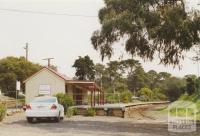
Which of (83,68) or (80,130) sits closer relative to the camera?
(80,130)

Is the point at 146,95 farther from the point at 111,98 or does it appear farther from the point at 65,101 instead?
the point at 65,101

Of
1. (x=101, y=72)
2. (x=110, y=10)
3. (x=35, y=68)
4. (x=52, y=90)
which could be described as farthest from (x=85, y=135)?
(x=101, y=72)

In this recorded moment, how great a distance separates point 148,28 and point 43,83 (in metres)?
30.9

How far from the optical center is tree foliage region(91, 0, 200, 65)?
938 inches

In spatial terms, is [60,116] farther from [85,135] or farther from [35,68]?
[35,68]

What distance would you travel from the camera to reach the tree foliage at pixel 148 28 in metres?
23.8

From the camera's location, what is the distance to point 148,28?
2464 cm

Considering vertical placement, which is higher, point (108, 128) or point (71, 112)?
point (71, 112)

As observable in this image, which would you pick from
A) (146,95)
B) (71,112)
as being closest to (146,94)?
(146,95)

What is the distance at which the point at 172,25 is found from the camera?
2348 centimetres

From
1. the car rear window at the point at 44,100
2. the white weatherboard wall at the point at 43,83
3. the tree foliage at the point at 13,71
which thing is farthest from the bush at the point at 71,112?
the tree foliage at the point at 13,71

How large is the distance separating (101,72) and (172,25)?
94.6 metres

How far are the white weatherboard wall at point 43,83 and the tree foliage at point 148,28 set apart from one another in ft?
88.1

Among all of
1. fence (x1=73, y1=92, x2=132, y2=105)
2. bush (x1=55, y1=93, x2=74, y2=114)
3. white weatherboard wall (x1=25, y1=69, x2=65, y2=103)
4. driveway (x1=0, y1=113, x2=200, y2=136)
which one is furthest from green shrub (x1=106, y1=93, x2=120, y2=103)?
driveway (x1=0, y1=113, x2=200, y2=136)
